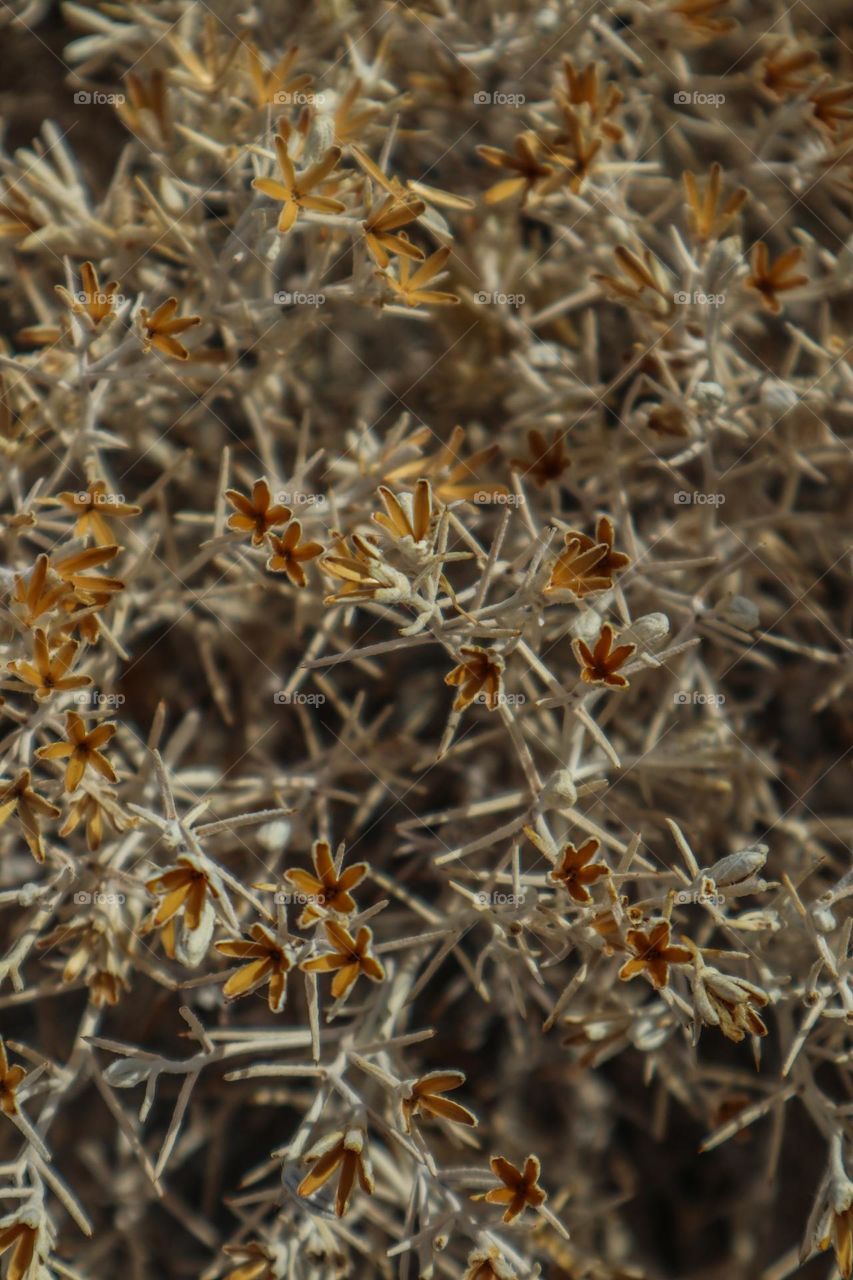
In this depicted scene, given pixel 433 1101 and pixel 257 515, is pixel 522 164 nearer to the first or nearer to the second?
pixel 257 515

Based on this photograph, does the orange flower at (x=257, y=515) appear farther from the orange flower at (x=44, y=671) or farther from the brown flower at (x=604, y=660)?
the brown flower at (x=604, y=660)

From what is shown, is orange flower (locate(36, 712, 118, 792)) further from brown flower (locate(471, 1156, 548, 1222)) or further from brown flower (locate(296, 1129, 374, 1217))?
brown flower (locate(471, 1156, 548, 1222))

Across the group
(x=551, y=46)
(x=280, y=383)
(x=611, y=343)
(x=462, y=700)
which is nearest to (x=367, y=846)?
(x=462, y=700)

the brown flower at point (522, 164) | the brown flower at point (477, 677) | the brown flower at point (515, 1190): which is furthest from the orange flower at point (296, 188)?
the brown flower at point (515, 1190)

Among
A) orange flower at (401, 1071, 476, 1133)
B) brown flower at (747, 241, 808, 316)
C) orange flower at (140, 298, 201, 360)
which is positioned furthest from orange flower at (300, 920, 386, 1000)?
brown flower at (747, 241, 808, 316)

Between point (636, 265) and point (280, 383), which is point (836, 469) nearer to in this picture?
point (636, 265)

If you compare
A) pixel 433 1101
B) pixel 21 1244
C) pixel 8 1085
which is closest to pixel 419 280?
pixel 433 1101
